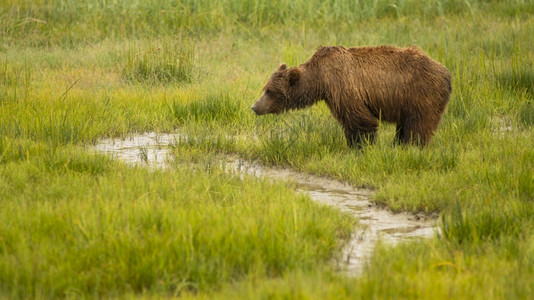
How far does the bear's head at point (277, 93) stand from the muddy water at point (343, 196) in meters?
0.67

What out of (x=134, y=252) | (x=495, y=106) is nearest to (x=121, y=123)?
(x=134, y=252)

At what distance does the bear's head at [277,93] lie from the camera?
716 cm

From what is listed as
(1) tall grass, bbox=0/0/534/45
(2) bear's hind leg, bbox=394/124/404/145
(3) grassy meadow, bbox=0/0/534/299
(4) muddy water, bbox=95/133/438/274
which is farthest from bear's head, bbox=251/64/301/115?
(1) tall grass, bbox=0/0/534/45

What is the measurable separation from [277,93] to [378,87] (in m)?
1.14

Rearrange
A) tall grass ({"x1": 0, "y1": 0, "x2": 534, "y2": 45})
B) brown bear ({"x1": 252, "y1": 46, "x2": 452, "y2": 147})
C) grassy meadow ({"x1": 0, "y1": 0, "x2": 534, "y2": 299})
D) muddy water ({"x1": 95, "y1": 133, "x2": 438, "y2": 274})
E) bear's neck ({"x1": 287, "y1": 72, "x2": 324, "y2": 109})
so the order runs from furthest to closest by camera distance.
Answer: tall grass ({"x1": 0, "y1": 0, "x2": 534, "y2": 45}) → bear's neck ({"x1": 287, "y1": 72, "x2": 324, "y2": 109}) → brown bear ({"x1": 252, "y1": 46, "x2": 452, "y2": 147}) → muddy water ({"x1": 95, "y1": 133, "x2": 438, "y2": 274}) → grassy meadow ({"x1": 0, "y1": 0, "x2": 534, "y2": 299})

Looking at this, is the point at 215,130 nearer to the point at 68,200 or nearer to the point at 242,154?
the point at 242,154

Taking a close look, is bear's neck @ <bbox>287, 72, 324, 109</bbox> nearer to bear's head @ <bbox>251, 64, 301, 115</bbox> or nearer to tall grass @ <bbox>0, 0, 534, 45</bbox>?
bear's head @ <bbox>251, 64, 301, 115</bbox>

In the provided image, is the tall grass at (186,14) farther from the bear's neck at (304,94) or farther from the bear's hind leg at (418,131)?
the bear's hind leg at (418,131)

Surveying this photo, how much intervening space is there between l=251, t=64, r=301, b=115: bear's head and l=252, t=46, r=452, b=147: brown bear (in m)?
0.09

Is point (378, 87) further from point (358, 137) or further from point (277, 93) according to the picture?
point (277, 93)

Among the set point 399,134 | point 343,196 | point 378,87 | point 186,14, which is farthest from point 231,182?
point 186,14

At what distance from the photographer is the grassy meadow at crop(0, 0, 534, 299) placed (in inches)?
151

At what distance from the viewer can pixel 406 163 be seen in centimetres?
634

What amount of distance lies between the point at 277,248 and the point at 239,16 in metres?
11.0
